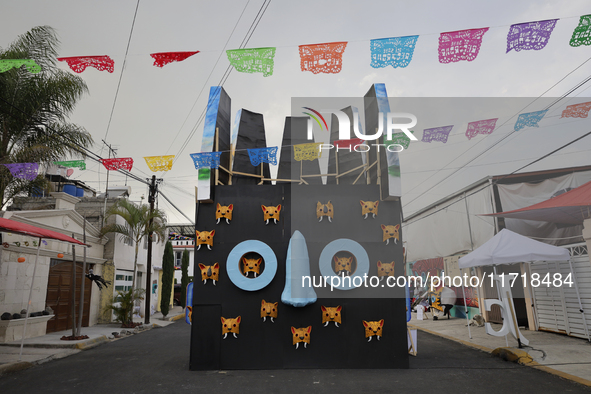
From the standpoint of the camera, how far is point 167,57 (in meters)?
→ 7.46

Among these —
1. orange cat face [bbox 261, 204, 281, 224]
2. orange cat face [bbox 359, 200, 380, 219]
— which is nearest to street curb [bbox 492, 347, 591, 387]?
orange cat face [bbox 359, 200, 380, 219]

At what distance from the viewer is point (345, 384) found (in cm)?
664

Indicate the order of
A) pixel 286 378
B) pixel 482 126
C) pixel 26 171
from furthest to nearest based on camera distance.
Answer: pixel 26 171, pixel 482 126, pixel 286 378

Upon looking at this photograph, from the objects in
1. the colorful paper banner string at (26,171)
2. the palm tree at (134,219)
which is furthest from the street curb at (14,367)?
the palm tree at (134,219)

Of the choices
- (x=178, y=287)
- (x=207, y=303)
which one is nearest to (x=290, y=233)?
(x=207, y=303)

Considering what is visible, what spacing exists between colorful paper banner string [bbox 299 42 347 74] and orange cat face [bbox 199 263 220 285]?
4647mm

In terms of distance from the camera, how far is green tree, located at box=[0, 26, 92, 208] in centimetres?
1154

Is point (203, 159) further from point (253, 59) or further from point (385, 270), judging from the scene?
point (385, 270)

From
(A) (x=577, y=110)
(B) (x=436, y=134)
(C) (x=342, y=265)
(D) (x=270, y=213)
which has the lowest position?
(C) (x=342, y=265)

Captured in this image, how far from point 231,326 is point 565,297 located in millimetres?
10223

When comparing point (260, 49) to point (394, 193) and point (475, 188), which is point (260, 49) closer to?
point (394, 193)

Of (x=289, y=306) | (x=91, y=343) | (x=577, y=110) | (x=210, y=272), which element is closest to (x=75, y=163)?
(x=91, y=343)

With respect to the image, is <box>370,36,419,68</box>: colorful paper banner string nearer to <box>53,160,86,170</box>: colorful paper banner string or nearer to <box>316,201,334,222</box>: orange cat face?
<box>316,201,334,222</box>: orange cat face

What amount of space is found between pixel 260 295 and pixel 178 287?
27.9 m
